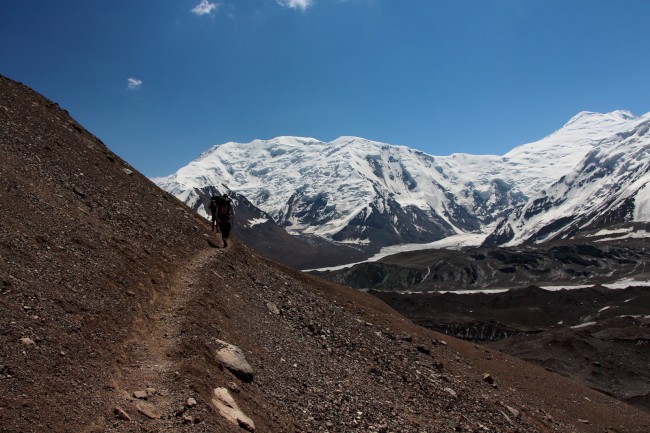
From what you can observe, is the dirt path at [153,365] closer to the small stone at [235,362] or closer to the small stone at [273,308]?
the small stone at [235,362]

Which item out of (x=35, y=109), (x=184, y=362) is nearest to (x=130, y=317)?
(x=184, y=362)

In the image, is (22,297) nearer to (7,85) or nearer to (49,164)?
(49,164)

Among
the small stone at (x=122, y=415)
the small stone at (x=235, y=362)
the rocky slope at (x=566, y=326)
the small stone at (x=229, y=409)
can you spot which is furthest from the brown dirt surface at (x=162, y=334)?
the rocky slope at (x=566, y=326)

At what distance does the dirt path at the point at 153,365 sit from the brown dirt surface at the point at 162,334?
0.05m

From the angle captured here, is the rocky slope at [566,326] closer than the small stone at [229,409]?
No

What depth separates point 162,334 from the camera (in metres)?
17.8

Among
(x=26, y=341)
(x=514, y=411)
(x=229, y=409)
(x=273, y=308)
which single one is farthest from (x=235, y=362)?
(x=514, y=411)

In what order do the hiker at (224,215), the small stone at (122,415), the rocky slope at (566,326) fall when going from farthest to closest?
the rocky slope at (566,326), the hiker at (224,215), the small stone at (122,415)

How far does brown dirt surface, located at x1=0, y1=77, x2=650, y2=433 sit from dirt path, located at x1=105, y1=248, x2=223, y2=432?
0.05 m

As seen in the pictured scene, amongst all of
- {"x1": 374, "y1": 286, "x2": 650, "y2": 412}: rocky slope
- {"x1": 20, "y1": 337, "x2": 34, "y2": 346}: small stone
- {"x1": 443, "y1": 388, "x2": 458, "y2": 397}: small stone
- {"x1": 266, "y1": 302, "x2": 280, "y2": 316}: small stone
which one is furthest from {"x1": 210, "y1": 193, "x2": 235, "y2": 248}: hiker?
{"x1": 374, "y1": 286, "x2": 650, "y2": 412}: rocky slope

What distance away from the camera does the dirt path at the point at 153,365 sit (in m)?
13.1

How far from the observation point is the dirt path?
13.1 meters

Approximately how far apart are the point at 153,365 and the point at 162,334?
2.33 metres

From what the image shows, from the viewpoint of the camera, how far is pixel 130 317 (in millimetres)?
17641
